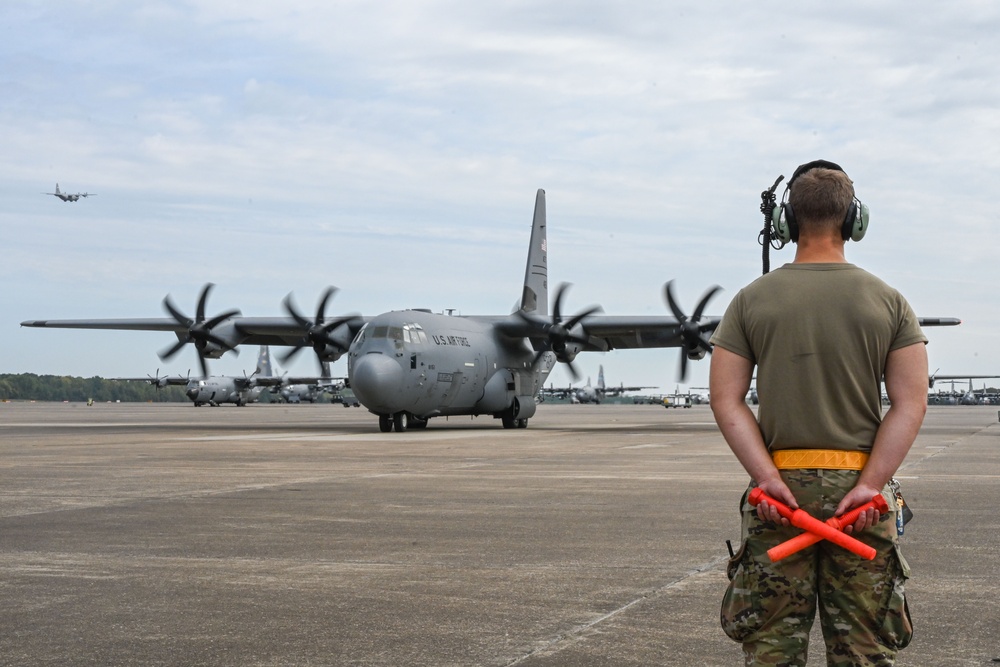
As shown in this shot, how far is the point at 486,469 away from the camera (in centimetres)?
1845

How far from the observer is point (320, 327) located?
126 ft

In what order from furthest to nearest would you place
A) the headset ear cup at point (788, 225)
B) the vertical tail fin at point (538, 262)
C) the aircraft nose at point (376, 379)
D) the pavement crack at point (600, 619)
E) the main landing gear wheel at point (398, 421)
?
the vertical tail fin at point (538, 262)
the main landing gear wheel at point (398, 421)
the aircraft nose at point (376, 379)
the pavement crack at point (600, 619)
the headset ear cup at point (788, 225)

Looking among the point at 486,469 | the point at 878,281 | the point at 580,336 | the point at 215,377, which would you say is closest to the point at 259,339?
the point at 580,336

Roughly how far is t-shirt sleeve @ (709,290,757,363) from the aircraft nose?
27215mm

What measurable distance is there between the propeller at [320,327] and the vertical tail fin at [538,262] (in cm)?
898

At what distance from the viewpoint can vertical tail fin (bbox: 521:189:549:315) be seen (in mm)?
45816

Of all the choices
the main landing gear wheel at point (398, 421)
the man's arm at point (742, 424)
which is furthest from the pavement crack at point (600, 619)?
the main landing gear wheel at point (398, 421)

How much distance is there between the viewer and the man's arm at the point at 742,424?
12.6ft

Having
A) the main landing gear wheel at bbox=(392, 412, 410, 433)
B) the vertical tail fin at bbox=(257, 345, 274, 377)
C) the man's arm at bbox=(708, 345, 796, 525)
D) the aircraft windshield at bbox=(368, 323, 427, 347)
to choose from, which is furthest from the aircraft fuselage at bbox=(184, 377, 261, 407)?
the man's arm at bbox=(708, 345, 796, 525)

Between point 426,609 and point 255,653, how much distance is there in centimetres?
135

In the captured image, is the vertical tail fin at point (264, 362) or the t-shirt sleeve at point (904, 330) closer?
the t-shirt sleeve at point (904, 330)

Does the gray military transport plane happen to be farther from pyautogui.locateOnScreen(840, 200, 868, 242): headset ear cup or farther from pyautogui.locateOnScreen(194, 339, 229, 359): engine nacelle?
pyautogui.locateOnScreen(840, 200, 868, 242): headset ear cup

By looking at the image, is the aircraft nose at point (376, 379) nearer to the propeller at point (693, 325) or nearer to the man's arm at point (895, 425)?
the propeller at point (693, 325)

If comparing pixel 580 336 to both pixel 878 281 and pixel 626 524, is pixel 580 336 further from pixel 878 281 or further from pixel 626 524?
pixel 878 281
